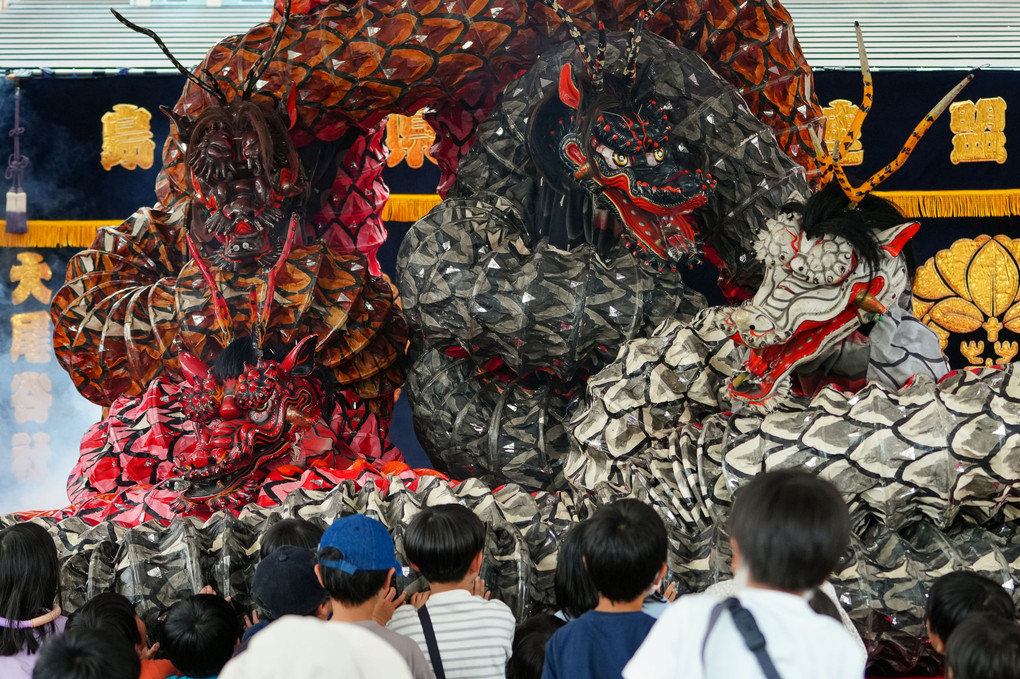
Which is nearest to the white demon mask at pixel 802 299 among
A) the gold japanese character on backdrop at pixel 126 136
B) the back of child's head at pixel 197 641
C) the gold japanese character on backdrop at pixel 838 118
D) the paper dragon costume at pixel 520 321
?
the paper dragon costume at pixel 520 321

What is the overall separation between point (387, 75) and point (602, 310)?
107 cm

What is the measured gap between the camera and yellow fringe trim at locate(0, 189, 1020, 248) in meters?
4.79

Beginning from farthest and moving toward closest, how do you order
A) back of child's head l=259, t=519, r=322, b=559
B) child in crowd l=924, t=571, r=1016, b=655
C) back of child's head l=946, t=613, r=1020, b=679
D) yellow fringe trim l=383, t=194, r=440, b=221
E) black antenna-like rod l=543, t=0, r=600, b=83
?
yellow fringe trim l=383, t=194, r=440, b=221 < black antenna-like rod l=543, t=0, r=600, b=83 < back of child's head l=259, t=519, r=322, b=559 < child in crowd l=924, t=571, r=1016, b=655 < back of child's head l=946, t=613, r=1020, b=679

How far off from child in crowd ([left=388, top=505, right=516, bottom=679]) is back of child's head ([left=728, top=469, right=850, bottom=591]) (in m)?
0.69

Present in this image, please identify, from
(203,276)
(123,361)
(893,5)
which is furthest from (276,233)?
Answer: (893,5)

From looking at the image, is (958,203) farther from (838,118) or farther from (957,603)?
(957,603)

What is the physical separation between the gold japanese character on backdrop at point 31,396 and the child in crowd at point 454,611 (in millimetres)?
3726

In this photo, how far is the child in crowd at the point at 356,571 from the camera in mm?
1771

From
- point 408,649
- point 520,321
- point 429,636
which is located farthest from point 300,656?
point 520,321

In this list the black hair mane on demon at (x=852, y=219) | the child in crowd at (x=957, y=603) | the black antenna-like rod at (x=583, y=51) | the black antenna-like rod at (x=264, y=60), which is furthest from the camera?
the black antenna-like rod at (x=264, y=60)

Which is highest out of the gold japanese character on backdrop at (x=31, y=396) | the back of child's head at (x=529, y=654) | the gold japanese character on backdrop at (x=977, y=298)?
the back of child's head at (x=529, y=654)

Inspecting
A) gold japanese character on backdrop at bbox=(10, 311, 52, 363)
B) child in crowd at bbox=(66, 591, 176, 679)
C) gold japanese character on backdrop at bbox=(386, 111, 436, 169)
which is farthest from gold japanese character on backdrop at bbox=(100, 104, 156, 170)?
child in crowd at bbox=(66, 591, 176, 679)

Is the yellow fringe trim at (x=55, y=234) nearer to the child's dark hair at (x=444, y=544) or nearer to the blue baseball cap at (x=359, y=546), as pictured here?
the child's dark hair at (x=444, y=544)

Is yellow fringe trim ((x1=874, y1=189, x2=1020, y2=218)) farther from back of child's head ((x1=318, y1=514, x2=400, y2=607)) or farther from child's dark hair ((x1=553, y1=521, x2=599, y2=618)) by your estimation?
back of child's head ((x1=318, y1=514, x2=400, y2=607))
